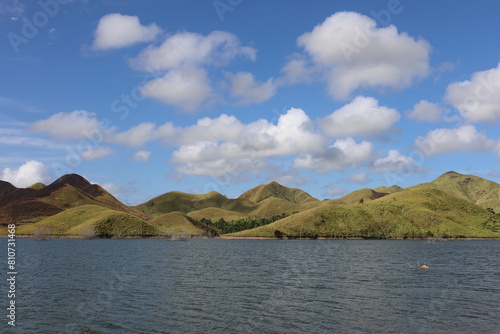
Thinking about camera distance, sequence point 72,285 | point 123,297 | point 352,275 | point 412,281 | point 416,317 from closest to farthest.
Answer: point 416,317
point 123,297
point 72,285
point 412,281
point 352,275

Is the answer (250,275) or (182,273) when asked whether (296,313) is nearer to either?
(250,275)

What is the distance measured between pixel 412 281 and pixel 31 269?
83053 mm

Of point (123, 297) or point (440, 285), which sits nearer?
point (123, 297)

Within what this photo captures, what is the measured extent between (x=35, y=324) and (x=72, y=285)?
27.8m

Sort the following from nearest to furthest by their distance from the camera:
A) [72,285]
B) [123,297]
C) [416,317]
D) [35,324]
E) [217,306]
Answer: [35,324]
[416,317]
[217,306]
[123,297]
[72,285]

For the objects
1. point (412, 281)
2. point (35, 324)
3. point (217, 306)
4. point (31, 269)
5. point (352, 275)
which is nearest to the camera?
point (35, 324)

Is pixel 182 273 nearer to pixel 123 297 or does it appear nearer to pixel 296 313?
pixel 123 297

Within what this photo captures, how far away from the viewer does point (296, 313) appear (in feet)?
152

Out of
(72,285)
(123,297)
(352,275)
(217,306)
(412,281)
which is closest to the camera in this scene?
(217,306)

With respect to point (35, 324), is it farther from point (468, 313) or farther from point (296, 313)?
point (468, 313)

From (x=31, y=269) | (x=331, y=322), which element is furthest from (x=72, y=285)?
(x=331, y=322)

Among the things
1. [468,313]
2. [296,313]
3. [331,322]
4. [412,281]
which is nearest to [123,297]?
[296,313]

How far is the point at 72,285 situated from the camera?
2623 inches

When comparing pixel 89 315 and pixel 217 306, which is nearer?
pixel 89 315
